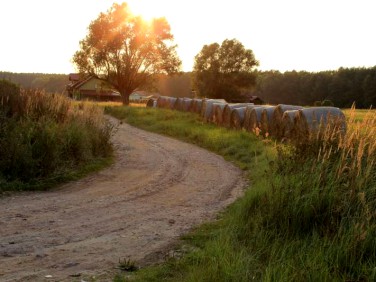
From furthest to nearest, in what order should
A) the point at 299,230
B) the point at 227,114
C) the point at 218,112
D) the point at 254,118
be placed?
the point at 218,112 < the point at 227,114 < the point at 254,118 < the point at 299,230

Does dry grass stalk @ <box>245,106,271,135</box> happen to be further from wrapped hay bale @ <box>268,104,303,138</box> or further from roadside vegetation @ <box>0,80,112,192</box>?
roadside vegetation @ <box>0,80,112,192</box>

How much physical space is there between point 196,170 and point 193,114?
17783 millimetres

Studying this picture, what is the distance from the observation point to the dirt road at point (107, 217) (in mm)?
5516

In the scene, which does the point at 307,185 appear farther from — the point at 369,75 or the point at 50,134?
the point at 369,75

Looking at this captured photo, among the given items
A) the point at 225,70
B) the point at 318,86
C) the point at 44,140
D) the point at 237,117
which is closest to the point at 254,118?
the point at 237,117

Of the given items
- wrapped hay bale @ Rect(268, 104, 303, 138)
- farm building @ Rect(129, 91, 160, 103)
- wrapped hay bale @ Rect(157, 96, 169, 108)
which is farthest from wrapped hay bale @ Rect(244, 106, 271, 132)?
farm building @ Rect(129, 91, 160, 103)

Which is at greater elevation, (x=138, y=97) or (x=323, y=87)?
(x=323, y=87)

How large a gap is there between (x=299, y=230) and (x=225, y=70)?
65449mm

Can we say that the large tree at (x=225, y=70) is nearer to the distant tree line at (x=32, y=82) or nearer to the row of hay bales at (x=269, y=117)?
the distant tree line at (x=32, y=82)

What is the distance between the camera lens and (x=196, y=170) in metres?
13.1

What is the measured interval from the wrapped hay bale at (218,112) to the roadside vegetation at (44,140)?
30.6ft

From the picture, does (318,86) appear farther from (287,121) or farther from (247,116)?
(287,121)

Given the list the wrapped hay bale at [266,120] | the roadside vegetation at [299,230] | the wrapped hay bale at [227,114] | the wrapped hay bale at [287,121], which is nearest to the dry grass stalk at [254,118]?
the wrapped hay bale at [266,120]

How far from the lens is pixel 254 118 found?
20141 millimetres
